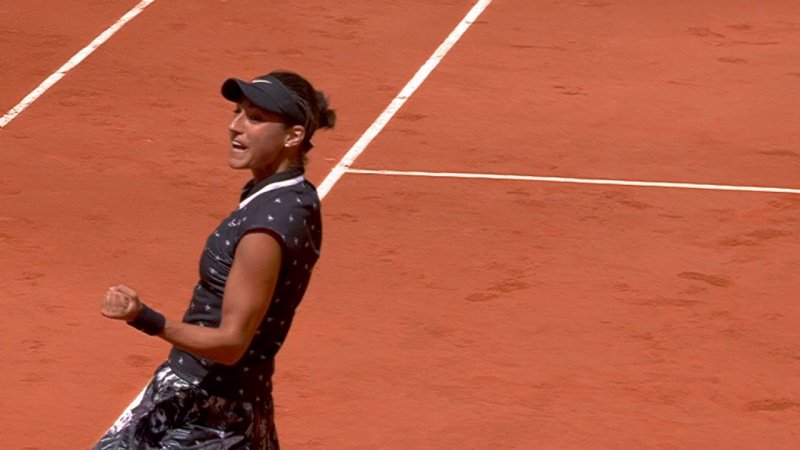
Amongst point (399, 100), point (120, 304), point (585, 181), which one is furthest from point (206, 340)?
point (399, 100)

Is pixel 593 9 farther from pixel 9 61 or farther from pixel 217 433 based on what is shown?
pixel 217 433

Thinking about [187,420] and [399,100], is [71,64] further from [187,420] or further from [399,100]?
[187,420]

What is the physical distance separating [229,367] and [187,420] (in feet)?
0.66

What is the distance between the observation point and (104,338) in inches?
362

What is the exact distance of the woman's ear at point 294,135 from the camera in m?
5.15

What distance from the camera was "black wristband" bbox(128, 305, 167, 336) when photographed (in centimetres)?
482

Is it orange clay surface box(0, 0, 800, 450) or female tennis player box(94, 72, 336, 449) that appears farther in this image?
orange clay surface box(0, 0, 800, 450)

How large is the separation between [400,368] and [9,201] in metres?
3.52

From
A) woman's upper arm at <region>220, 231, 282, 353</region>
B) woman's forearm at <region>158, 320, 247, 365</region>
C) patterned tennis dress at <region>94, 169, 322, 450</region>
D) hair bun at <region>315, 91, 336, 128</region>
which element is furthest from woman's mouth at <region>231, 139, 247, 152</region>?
woman's forearm at <region>158, 320, 247, 365</region>

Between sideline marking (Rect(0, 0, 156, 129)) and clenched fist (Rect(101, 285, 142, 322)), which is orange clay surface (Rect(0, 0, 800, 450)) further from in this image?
clenched fist (Rect(101, 285, 142, 322))

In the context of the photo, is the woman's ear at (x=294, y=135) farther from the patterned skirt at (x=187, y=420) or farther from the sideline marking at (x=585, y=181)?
the sideline marking at (x=585, y=181)

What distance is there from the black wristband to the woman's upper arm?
0.17 meters

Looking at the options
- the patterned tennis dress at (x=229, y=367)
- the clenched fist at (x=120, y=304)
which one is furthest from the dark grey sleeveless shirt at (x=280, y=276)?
the clenched fist at (x=120, y=304)

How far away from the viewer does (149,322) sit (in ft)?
15.9
